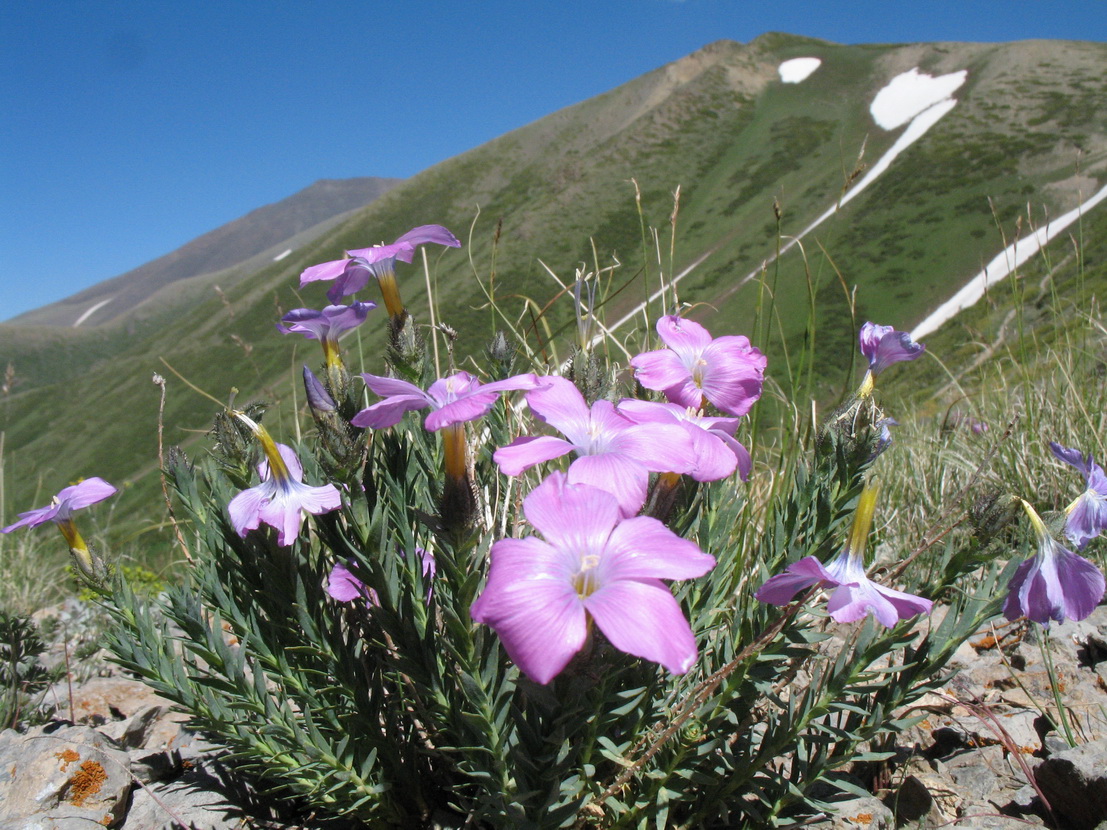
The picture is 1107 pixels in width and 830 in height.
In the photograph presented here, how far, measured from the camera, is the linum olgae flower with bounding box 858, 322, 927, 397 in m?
1.77

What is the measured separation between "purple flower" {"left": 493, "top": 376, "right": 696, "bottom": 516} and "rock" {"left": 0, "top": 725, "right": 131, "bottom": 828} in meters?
2.01

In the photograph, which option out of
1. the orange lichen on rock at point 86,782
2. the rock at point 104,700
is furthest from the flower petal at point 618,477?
the rock at point 104,700

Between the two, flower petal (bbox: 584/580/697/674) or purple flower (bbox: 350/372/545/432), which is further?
purple flower (bbox: 350/372/545/432)

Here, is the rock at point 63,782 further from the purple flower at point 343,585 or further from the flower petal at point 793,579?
the flower petal at point 793,579

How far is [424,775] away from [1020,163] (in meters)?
84.6

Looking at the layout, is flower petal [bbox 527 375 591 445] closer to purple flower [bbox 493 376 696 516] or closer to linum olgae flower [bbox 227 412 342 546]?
purple flower [bbox 493 376 696 516]

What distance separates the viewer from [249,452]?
5.62ft

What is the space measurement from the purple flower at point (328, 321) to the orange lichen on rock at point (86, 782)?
168 cm

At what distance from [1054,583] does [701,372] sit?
842 mm

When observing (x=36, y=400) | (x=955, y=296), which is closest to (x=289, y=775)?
(x=955, y=296)

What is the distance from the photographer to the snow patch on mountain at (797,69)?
338 ft

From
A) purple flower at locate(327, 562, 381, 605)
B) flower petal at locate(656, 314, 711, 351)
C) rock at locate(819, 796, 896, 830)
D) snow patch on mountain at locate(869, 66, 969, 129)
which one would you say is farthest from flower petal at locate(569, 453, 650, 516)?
snow patch on mountain at locate(869, 66, 969, 129)

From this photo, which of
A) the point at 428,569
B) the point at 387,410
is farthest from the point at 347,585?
the point at 387,410

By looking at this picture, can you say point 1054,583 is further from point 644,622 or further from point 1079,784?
point 644,622
